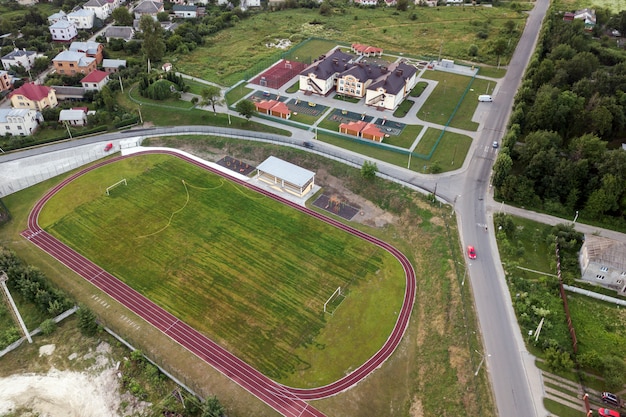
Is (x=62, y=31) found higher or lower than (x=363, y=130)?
higher

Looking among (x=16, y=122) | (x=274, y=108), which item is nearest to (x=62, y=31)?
(x=16, y=122)

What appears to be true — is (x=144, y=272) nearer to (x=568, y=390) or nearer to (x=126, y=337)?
(x=126, y=337)

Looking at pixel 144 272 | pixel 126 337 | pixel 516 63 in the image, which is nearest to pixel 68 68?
pixel 144 272

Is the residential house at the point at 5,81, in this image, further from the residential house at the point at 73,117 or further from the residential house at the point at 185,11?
the residential house at the point at 185,11

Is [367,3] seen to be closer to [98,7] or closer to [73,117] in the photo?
[98,7]

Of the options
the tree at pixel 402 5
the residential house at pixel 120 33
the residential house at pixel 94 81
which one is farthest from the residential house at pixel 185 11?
the tree at pixel 402 5

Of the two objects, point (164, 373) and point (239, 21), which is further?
point (239, 21)
